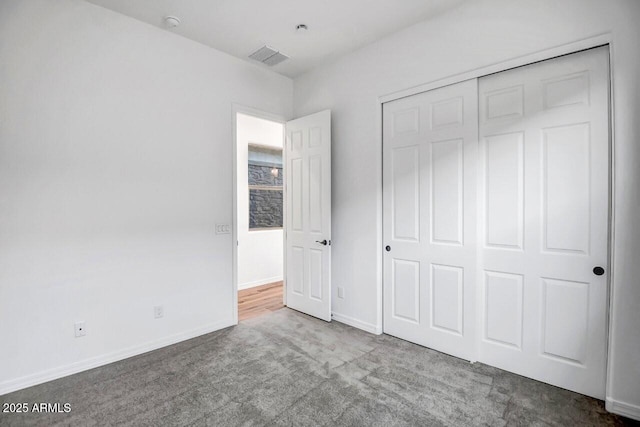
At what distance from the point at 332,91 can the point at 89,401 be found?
11.1 ft

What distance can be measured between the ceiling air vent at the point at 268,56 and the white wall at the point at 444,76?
1.52 ft

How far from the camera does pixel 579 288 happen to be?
6.97 ft

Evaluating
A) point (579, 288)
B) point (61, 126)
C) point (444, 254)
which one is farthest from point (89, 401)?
point (579, 288)

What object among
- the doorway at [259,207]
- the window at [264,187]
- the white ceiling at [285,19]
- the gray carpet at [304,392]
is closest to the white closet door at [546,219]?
the gray carpet at [304,392]

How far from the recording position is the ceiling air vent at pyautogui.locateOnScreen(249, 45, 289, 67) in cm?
327

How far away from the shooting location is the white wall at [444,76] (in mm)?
1894

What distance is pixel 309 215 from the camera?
369 centimetres

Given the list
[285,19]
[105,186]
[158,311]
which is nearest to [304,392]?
[158,311]

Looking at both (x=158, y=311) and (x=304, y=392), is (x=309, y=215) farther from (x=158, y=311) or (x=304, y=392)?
(x=304, y=392)

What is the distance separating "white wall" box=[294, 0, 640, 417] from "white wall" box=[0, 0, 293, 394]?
119 cm

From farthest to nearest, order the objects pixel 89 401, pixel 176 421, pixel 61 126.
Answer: pixel 61 126
pixel 89 401
pixel 176 421

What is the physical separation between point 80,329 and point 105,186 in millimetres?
1130

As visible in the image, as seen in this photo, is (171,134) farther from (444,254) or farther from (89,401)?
(444,254)

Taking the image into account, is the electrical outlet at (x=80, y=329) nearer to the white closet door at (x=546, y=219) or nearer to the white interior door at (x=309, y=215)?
the white interior door at (x=309, y=215)
